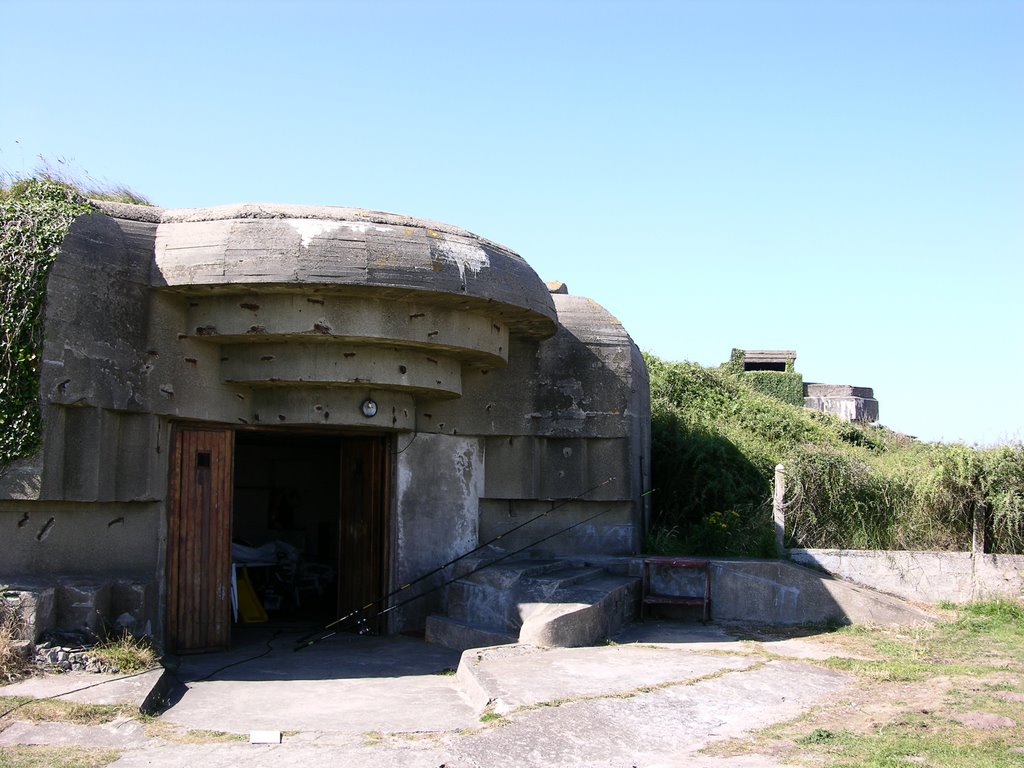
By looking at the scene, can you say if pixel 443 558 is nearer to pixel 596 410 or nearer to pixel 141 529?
pixel 596 410

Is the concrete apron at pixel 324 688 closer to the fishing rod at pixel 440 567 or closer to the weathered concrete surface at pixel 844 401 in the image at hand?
the fishing rod at pixel 440 567

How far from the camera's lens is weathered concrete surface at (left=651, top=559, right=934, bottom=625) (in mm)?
9469

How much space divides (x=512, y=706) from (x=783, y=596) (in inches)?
180

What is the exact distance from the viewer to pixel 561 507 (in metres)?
10.8

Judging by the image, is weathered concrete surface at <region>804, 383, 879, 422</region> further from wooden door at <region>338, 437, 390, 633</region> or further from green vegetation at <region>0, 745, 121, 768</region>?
green vegetation at <region>0, 745, 121, 768</region>

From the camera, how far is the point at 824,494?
10664 mm

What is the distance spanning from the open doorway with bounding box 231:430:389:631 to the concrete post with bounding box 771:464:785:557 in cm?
432

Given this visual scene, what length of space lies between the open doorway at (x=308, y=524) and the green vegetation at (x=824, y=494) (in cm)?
337

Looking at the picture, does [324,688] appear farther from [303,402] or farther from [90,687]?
[303,402]

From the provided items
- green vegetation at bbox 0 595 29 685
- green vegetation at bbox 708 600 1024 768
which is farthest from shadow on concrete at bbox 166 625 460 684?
green vegetation at bbox 708 600 1024 768

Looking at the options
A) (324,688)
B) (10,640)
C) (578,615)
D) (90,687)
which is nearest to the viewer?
(90,687)

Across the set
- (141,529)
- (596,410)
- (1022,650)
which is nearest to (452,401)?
(596,410)

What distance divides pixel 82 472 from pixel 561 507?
512 centimetres

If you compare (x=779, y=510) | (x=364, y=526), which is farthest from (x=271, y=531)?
(x=779, y=510)
